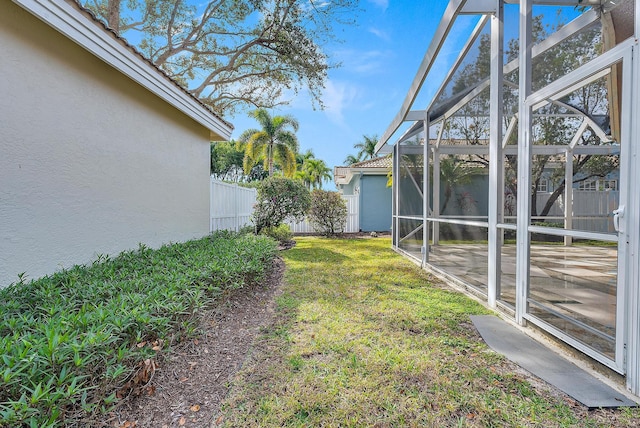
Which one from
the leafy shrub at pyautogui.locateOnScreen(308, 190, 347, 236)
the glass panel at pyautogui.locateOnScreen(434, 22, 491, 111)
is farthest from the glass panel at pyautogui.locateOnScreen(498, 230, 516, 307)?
the leafy shrub at pyautogui.locateOnScreen(308, 190, 347, 236)

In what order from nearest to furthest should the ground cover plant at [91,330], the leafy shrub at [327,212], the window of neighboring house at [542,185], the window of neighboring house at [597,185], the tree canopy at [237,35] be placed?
1. the ground cover plant at [91,330]
2. the window of neighboring house at [597,185]
3. the window of neighboring house at [542,185]
4. the tree canopy at [237,35]
5. the leafy shrub at [327,212]

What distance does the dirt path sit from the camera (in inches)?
80.4

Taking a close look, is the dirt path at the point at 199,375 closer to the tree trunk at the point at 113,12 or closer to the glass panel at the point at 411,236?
the glass panel at the point at 411,236

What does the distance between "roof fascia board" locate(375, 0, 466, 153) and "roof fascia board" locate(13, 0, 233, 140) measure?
14.3 ft

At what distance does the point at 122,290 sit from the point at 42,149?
1846mm

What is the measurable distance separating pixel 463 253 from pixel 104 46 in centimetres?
600

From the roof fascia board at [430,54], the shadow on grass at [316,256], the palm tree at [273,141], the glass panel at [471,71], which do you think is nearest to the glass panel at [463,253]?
the glass panel at [471,71]

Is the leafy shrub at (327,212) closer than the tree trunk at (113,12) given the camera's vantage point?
No

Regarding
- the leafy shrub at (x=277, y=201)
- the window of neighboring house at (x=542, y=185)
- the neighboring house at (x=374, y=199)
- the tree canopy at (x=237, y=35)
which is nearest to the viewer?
the window of neighboring house at (x=542, y=185)

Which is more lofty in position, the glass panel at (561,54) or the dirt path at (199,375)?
the glass panel at (561,54)

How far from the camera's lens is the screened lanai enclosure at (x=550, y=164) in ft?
7.50

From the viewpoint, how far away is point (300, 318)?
3.86 meters

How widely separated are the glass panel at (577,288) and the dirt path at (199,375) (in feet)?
10.1

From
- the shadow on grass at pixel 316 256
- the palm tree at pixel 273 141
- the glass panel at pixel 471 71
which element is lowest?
the shadow on grass at pixel 316 256
